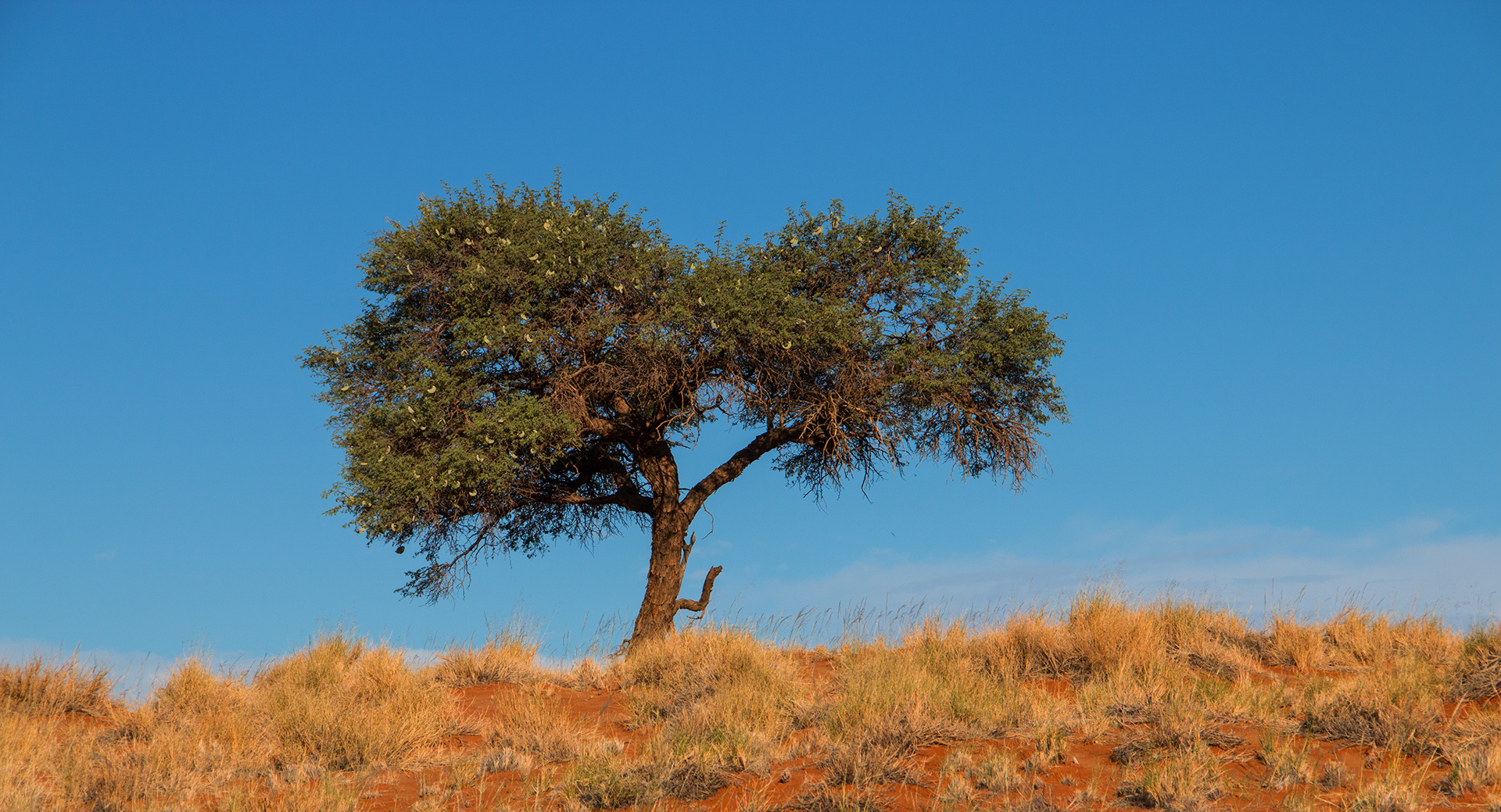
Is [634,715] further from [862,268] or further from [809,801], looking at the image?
[862,268]

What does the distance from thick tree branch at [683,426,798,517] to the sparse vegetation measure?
3838 millimetres

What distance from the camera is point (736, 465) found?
1908 cm

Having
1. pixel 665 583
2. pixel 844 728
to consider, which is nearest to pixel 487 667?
pixel 665 583

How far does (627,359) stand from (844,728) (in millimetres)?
8864

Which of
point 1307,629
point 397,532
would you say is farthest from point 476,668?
point 1307,629

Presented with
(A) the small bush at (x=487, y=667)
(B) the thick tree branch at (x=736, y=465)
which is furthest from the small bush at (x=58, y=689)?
(B) the thick tree branch at (x=736, y=465)

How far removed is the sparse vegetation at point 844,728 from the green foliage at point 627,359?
11.9 feet

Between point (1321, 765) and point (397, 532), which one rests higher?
point (397, 532)

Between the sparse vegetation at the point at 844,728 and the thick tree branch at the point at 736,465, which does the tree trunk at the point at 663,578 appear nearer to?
the thick tree branch at the point at 736,465

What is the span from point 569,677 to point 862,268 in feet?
29.5

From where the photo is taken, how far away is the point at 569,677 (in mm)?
15242

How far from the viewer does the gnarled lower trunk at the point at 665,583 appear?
18.0 metres

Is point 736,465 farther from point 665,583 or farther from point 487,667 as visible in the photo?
point 487,667

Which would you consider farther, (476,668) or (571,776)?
(476,668)
